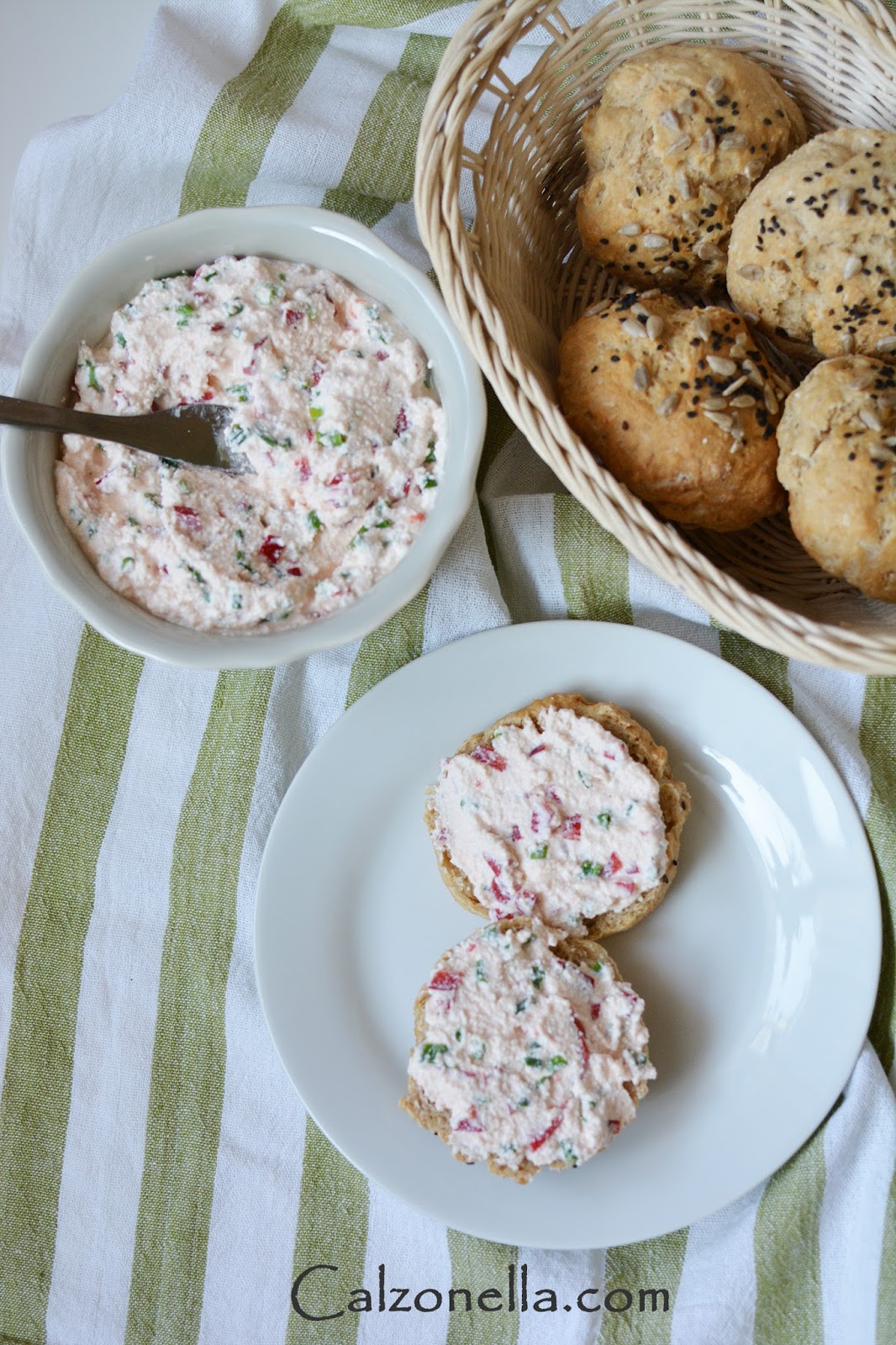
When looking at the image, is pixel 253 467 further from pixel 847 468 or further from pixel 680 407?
pixel 847 468

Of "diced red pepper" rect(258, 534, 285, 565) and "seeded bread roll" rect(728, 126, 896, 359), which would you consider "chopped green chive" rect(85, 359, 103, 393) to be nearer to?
"diced red pepper" rect(258, 534, 285, 565)

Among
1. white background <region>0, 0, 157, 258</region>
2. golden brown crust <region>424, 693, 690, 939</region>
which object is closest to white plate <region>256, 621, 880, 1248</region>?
golden brown crust <region>424, 693, 690, 939</region>

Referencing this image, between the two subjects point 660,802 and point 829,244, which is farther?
point 660,802

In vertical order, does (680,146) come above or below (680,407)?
above

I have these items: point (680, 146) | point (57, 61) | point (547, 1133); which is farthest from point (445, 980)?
point (57, 61)

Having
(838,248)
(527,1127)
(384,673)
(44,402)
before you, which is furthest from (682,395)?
(527,1127)

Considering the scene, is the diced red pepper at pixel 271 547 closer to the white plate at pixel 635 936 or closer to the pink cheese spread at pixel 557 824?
the white plate at pixel 635 936

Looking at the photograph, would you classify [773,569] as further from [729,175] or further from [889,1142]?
[889,1142]
